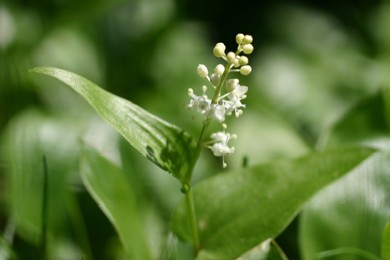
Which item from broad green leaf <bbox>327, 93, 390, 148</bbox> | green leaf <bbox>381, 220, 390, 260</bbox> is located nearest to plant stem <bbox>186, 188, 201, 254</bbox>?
green leaf <bbox>381, 220, 390, 260</bbox>

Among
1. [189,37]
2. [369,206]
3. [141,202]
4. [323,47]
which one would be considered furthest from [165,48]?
[369,206]

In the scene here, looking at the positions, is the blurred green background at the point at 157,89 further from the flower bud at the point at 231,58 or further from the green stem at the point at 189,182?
the flower bud at the point at 231,58

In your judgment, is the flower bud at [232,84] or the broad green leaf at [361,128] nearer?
the flower bud at [232,84]

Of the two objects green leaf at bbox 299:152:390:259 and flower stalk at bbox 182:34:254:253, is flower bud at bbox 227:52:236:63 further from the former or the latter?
green leaf at bbox 299:152:390:259

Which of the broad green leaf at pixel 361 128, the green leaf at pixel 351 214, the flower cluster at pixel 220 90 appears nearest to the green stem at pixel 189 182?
the flower cluster at pixel 220 90

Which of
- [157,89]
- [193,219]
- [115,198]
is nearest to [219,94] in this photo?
[193,219]
